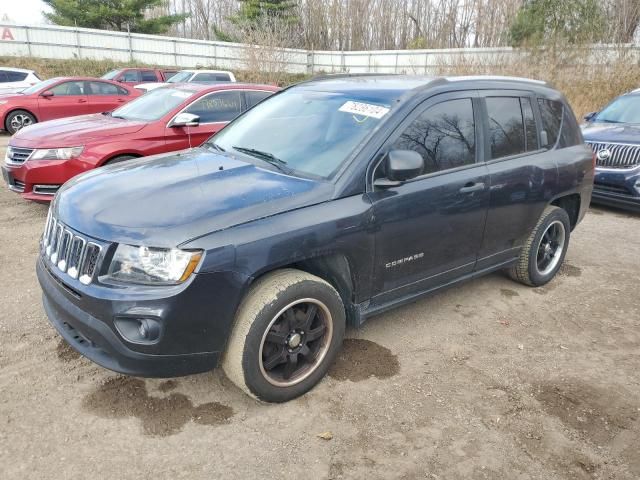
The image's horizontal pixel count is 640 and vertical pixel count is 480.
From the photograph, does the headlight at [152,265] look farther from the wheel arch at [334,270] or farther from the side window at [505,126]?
the side window at [505,126]

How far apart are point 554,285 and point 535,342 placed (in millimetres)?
1286

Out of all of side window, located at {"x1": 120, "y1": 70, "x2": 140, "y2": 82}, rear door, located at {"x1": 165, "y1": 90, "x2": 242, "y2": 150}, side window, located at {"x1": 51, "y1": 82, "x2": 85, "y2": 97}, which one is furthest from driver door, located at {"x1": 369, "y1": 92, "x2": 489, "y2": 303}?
side window, located at {"x1": 120, "y1": 70, "x2": 140, "y2": 82}

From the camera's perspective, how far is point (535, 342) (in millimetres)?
3738

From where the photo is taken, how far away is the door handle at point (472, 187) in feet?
11.5

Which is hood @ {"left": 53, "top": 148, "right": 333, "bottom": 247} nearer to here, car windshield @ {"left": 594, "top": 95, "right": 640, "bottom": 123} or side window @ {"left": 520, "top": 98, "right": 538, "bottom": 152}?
side window @ {"left": 520, "top": 98, "right": 538, "bottom": 152}

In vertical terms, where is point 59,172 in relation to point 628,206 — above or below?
above

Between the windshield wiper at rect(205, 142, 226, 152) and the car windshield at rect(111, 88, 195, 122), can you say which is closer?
the windshield wiper at rect(205, 142, 226, 152)

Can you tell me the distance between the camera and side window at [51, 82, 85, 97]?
1267 cm

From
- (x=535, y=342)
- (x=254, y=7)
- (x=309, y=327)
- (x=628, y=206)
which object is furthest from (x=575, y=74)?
(x=254, y=7)

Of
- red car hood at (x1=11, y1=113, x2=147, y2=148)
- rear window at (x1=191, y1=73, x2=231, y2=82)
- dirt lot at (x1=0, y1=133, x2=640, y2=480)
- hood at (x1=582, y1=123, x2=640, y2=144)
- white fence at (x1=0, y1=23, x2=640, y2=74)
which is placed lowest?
dirt lot at (x1=0, y1=133, x2=640, y2=480)

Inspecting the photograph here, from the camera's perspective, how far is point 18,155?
19.5 feet

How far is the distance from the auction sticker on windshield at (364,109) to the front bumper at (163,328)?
60.9 inches

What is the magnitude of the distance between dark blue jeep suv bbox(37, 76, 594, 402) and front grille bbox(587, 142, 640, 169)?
363cm

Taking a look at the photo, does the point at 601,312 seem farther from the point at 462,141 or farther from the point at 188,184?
the point at 188,184
